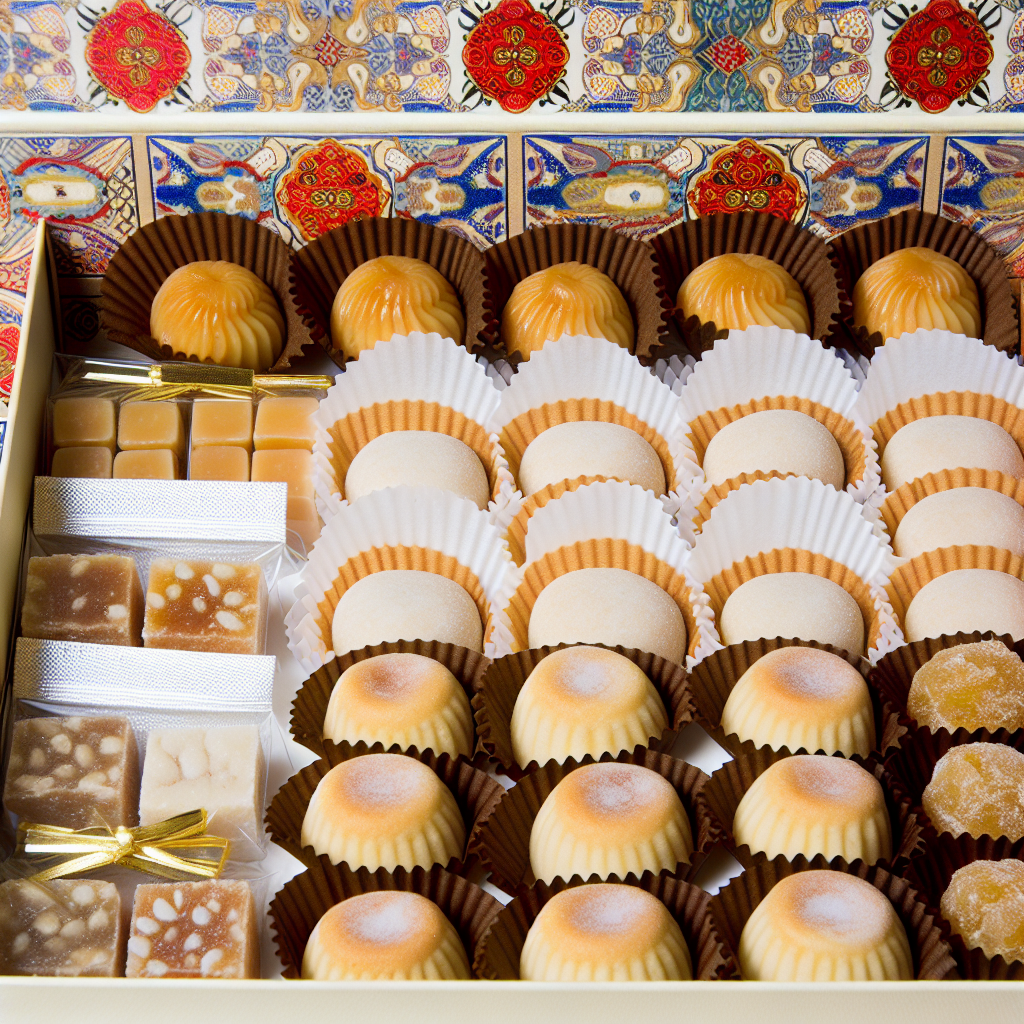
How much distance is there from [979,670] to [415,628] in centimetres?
89

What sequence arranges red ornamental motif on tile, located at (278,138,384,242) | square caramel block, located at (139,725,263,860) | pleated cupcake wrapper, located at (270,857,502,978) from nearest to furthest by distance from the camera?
1. pleated cupcake wrapper, located at (270,857,502,978)
2. square caramel block, located at (139,725,263,860)
3. red ornamental motif on tile, located at (278,138,384,242)

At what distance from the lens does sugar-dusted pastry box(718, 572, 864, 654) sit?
2.01 meters

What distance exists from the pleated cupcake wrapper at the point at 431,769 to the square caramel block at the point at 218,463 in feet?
2.18

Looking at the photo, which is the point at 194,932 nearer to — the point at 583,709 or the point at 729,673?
the point at 583,709

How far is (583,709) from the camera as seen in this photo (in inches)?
72.6

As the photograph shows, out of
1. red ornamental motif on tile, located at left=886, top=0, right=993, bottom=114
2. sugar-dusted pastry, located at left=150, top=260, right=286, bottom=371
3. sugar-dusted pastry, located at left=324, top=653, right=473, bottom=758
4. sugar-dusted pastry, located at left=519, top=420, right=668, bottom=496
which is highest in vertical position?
red ornamental motif on tile, located at left=886, top=0, right=993, bottom=114

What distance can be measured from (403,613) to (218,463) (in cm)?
53

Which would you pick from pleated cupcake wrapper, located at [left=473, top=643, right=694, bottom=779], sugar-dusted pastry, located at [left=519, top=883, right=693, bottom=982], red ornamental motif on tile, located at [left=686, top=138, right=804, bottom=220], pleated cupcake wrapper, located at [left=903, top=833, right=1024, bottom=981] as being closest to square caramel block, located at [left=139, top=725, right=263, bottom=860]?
pleated cupcake wrapper, located at [left=473, top=643, right=694, bottom=779]

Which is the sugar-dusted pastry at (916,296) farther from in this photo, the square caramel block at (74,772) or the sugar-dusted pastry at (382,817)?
the square caramel block at (74,772)

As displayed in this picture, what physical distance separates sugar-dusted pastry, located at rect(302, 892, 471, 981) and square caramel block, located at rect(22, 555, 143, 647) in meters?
0.66

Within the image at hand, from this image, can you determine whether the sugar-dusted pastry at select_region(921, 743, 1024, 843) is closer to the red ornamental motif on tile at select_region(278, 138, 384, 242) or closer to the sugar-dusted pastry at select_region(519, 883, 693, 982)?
the sugar-dusted pastry at select_region(519, 883, 693, 982)

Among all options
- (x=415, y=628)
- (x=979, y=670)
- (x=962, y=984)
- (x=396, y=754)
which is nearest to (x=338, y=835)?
(x=396, y=754)

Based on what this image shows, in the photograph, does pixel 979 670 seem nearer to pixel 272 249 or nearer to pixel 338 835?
pixel 338 835

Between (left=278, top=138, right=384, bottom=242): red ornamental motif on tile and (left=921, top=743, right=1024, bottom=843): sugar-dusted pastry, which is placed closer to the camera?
(left=921, top=743, right=1024, bottom=843): sugar-dusted pastry
